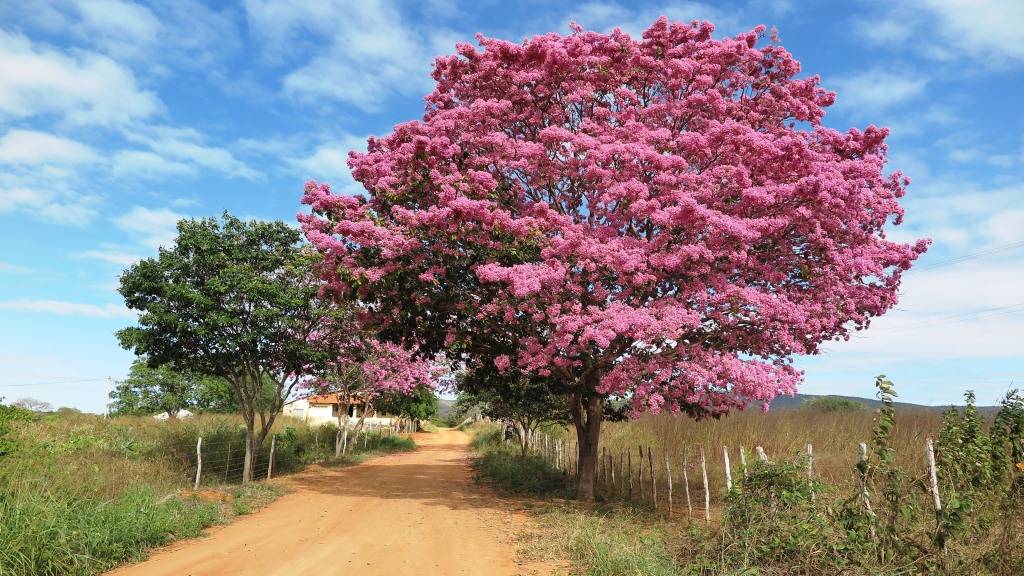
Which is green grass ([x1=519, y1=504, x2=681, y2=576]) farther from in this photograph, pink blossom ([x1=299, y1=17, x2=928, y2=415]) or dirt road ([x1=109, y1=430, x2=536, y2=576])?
pink blossom ([x1=299, y1=17, x2=928, y2=415])

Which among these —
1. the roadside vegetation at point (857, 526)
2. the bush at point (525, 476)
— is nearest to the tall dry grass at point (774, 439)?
the bush at point (525, 476)

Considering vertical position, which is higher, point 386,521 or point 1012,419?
point 1012,419

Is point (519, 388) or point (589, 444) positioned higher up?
point (519, 388)

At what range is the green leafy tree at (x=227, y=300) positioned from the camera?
20.6m

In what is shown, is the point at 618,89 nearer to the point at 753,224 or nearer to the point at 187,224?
the point at 753,224

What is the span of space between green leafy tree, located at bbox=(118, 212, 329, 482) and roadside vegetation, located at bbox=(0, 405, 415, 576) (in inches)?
112

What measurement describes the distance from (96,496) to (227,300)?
30.7ft

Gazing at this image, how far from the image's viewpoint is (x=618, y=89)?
55.8 ft

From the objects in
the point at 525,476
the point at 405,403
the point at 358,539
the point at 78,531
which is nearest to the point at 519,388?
the point at 525,476

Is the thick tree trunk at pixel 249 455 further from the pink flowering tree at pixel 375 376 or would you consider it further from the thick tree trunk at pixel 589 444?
the thick tree trunk at pixel 589 444

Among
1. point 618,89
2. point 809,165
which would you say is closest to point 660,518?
point 809,165

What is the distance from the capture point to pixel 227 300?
830 inches

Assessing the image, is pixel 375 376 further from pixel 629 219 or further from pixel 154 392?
pixel 154 392

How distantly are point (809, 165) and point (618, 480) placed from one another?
11130 millimetres
